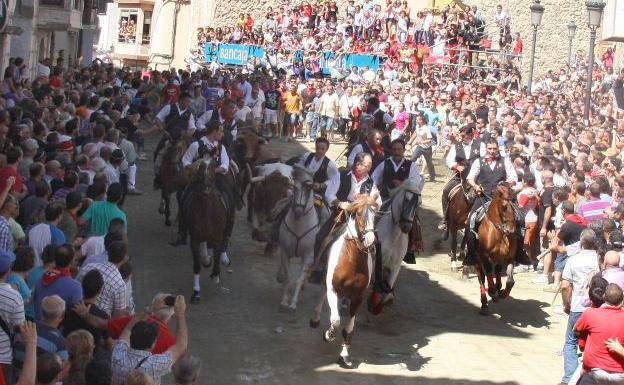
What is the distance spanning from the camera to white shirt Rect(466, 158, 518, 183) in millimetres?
17219

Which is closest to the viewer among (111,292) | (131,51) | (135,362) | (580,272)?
(135,362)

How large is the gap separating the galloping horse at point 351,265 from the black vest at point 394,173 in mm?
2341

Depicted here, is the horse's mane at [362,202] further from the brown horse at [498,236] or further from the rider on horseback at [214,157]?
the brown horse at [498,236]

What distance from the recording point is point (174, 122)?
65.7 ft

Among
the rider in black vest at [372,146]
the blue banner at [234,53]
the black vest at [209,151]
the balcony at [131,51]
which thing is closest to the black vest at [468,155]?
the rider in black vest at [372,146]

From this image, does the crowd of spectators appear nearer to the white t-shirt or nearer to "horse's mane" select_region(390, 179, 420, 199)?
the white t-shirt

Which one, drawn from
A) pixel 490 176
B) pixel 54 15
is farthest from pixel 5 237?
pixel 54 15

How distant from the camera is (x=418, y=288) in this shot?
17078 mm

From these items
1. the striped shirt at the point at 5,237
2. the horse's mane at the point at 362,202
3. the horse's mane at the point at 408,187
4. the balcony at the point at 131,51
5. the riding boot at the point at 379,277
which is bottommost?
the riding boot at the point at 379,277

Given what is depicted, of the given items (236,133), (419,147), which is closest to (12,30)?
(236,133)

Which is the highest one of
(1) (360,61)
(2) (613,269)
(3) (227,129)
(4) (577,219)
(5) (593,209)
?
(1) (360,61)

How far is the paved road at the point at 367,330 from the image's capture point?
1242cm

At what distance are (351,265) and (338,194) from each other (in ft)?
5.84

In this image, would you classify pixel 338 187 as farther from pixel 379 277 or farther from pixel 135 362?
pixel 135 362
